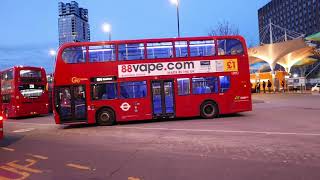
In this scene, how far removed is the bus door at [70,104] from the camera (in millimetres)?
19844

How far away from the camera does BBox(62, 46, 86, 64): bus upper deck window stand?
19.8 metres

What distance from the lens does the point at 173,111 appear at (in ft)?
66.8

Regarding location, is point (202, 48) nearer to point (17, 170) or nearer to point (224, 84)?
point (224, 84)

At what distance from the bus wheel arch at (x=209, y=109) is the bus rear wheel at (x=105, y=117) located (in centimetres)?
426

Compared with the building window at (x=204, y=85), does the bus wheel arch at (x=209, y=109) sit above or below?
below

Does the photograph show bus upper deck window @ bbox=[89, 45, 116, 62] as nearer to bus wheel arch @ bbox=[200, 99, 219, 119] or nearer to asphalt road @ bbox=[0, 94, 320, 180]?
bus wheel arch @ bbox=[200, 99, 219, 119]

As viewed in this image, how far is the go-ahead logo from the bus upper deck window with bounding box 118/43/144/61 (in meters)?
0.42

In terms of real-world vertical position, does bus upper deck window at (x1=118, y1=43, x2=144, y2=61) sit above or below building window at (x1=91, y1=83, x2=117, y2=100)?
above

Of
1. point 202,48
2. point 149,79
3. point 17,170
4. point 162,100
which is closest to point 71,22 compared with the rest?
point 149,79

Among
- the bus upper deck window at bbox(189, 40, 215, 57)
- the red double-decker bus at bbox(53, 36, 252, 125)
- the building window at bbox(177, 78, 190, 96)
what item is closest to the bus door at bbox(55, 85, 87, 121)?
the red double-decker bus at bbox(53, 36, 252, 125)

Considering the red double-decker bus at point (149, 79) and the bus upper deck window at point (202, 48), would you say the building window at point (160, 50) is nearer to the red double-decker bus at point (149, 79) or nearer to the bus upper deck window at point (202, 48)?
the red double-decker bus at point (149, 79)

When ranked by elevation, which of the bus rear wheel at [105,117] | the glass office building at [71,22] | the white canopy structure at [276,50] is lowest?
the bus rear wheel at [105,117]

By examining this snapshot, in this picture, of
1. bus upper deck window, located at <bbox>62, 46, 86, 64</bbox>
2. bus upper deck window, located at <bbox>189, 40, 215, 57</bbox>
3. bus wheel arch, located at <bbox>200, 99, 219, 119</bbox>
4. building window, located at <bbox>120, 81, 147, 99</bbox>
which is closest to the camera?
bus upper deck window, located at <bbox>62, 46, 86, 64</bbox>

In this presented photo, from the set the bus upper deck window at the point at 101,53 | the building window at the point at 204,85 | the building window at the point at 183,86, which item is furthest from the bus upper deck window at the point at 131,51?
the building window at the point at 204,85
